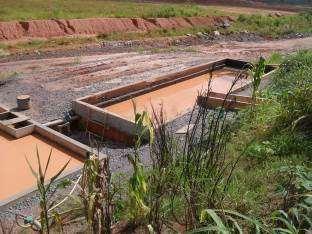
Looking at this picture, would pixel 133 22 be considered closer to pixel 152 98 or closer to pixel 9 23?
pixel 9 23

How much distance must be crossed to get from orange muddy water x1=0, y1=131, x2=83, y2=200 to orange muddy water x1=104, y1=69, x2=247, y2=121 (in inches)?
77.0

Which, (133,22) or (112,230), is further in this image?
(133,22)

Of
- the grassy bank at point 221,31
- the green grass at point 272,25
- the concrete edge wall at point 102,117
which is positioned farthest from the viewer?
the green grass at point 272,25

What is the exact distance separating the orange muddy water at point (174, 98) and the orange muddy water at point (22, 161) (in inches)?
77.0

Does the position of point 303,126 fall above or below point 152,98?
above

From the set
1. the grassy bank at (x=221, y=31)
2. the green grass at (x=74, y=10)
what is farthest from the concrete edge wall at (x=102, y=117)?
the green grass at (x=74, y=10)

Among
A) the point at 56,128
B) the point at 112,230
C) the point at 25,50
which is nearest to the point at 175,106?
the point at 56,128

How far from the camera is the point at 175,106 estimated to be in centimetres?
1063

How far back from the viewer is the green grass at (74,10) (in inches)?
766

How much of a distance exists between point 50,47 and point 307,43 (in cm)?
1127

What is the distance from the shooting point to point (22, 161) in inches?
308

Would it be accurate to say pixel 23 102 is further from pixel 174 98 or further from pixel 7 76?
pixel 174 98

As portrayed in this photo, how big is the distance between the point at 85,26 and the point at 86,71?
6.67 m

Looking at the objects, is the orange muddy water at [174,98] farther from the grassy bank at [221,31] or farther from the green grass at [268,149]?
the grassy bank at [221,31]
